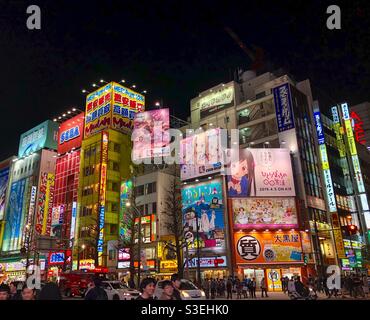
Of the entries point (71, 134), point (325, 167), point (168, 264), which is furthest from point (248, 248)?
point (71, 134)

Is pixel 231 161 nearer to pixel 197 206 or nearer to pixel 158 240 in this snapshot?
pixel 197 206

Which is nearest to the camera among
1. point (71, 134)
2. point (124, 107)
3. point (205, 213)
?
point (205, 213)

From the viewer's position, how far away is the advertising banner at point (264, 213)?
37938 mm

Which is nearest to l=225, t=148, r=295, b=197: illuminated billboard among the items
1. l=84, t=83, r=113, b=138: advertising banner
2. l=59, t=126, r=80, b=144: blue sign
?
l=84, t=83, r=113, b=138: advertising banner

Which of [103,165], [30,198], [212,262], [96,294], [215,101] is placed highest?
[215,101]

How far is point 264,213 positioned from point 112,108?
1226 inches

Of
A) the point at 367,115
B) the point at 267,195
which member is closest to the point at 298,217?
the point at 267,195

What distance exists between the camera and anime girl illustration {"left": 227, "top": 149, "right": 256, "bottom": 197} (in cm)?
3931

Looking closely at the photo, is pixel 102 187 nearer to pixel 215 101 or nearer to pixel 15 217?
pixel 215 101

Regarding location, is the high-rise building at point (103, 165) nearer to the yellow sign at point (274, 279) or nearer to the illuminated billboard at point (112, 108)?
the illuminated billboard at point (112, 108)

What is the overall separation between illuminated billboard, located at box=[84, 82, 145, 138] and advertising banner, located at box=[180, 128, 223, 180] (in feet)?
52.4

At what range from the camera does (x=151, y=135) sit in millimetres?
51531

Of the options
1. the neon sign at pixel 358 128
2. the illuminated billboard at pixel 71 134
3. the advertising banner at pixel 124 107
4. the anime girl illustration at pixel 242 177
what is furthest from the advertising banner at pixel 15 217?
the neon sign at pixel 358 128

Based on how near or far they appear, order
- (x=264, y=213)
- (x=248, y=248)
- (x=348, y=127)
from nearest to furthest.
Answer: (x=248, y=248) → (x=264, y=213) → (x=348, y=127)
